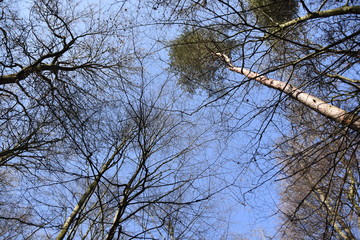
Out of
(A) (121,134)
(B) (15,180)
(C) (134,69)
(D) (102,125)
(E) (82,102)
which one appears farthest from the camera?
(B) (15,180)

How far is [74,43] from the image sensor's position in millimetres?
4262

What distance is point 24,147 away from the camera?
3578 mm

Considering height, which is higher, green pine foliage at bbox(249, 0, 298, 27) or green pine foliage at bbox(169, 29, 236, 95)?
green pine foliage at bbox(249, 0, 298, 27)

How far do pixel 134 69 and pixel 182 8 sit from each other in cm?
246

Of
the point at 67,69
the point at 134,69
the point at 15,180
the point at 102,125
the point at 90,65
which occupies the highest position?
the point at 134,69

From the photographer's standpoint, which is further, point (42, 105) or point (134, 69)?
point (134, 69)

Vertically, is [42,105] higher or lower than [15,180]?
higher

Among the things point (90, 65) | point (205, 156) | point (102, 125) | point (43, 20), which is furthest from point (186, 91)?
point (43, 20)

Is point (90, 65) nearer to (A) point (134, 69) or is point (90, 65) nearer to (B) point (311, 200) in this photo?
(A) point (134, 69)

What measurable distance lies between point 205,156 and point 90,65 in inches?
119

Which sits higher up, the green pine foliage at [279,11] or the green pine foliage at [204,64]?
the green pine foliage at [279,11]

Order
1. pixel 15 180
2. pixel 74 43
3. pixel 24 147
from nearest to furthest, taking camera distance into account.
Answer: pixel 24 147 → pixel 74 43 → pixel 15 180

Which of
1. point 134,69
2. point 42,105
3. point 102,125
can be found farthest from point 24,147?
point 134,69

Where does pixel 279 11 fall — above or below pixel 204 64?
above
